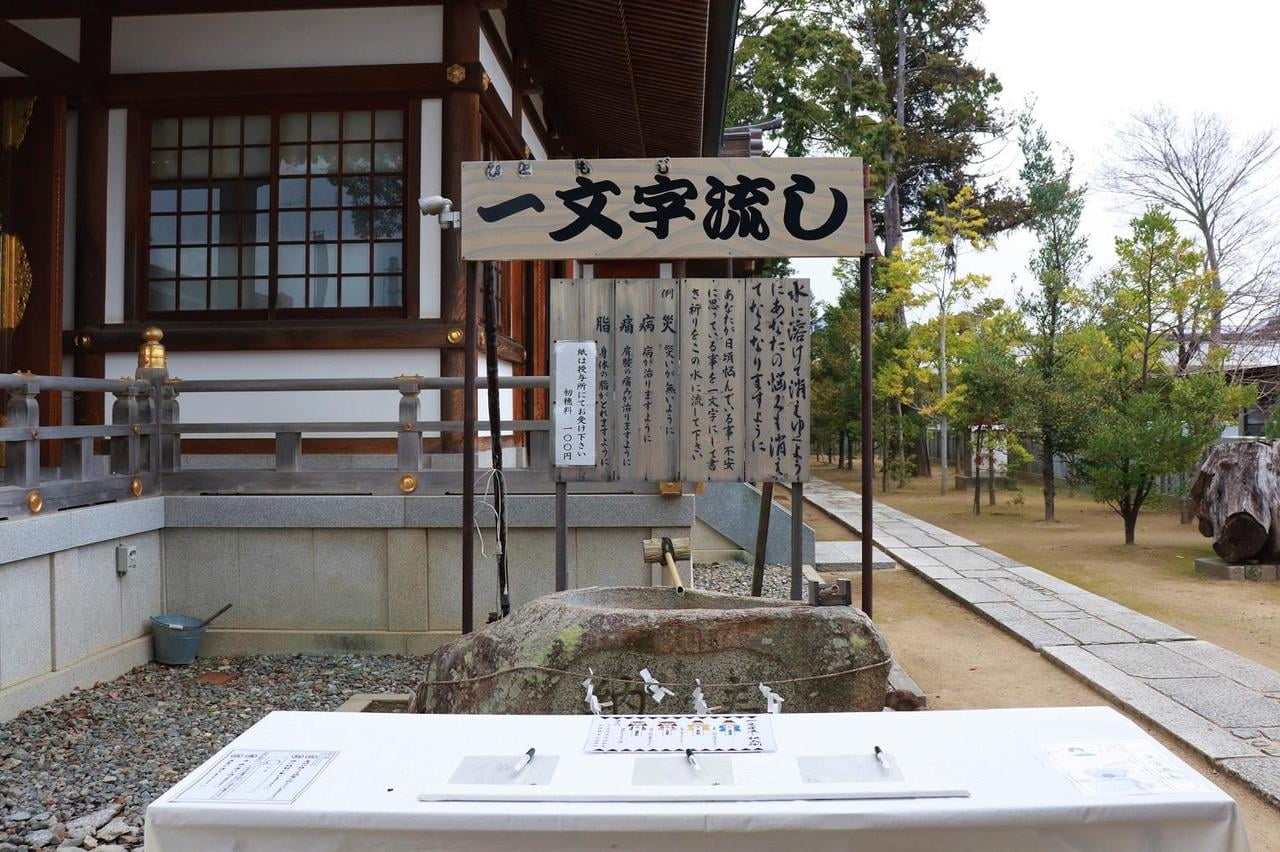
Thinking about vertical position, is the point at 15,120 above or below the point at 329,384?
above

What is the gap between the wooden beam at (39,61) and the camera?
7094 millimetres

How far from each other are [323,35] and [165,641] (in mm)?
4800

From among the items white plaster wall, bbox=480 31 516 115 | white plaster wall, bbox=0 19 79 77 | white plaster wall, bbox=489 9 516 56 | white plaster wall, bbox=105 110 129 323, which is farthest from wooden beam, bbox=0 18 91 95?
white plaster wall, bbox=489 9 516 56

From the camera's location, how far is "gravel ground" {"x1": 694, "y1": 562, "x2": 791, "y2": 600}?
905cm

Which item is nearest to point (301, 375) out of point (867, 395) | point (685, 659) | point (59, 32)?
point (59, 32)

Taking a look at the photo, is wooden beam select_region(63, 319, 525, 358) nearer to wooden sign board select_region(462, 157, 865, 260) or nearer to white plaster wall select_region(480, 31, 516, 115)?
white plaster wall select_region(480, 31, 516, 115)

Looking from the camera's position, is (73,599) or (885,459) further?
(885,459)

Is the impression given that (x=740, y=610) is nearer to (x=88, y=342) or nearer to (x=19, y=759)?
(x=19, y=759)

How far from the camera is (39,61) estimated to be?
7.39 metres

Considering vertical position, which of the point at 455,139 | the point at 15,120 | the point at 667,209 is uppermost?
the point at 15,120

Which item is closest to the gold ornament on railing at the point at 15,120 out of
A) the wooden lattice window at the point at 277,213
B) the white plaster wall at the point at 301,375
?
the wooden lattice window at the point at 277,213

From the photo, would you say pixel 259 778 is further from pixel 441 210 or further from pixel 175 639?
pixel 175 639

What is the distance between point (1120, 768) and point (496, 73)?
7.89 metres

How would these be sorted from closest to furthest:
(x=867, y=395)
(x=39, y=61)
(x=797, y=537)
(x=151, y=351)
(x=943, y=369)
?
(x=867, y=395)
(x=797, y=537)
(x=151, y=351)
(x=39, y=61)
(x=943, y=369)
